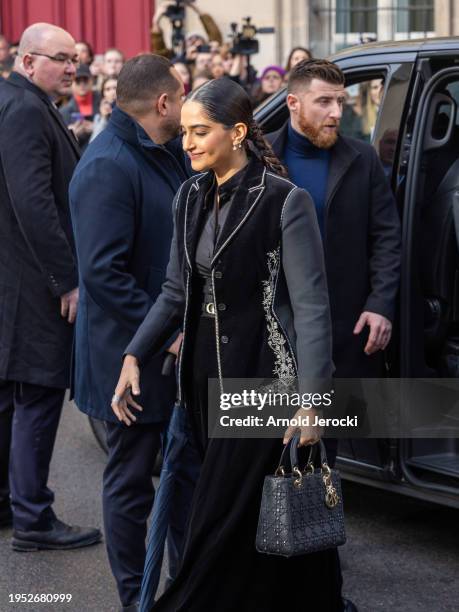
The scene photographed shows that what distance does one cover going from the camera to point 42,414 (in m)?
5.19

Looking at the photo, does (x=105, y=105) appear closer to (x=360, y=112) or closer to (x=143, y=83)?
(x=360, y=112)

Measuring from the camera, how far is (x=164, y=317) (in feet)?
13.0

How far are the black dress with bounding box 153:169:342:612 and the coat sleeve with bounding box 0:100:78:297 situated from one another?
1.34 metres

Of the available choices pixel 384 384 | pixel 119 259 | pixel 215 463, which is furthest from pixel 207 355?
pixel 384 384

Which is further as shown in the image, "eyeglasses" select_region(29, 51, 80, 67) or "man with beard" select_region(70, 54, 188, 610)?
"eyeglasses" select_region(29, 51, 80, 67)

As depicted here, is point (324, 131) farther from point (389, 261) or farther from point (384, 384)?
point (384, 384)

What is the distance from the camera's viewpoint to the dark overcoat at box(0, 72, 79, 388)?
16.5 ft

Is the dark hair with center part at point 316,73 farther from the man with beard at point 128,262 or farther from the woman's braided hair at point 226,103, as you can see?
the woman's braided hair at point 226,103

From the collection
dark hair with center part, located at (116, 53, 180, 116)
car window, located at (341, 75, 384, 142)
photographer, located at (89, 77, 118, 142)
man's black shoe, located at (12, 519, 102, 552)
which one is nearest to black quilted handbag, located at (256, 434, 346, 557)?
dark hair with center part, located at (116, 53, 180, 116)

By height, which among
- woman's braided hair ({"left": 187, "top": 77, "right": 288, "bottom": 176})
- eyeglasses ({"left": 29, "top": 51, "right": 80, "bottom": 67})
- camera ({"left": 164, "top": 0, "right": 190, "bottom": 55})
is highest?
camera ({"left": 164, "top": 0, "right": 190, "bottom": 55})

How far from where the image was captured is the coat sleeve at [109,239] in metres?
4.19

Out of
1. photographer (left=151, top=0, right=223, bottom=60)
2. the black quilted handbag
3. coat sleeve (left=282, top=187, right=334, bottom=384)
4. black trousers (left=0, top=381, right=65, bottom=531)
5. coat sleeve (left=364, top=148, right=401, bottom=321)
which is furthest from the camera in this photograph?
photographer (left=151, top=0, right=223, bottom=60)

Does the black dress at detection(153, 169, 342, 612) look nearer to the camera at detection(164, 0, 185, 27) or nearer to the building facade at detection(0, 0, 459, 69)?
the camera at detection(164, 0, 185, 27)

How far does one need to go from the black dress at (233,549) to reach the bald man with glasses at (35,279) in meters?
1.35
